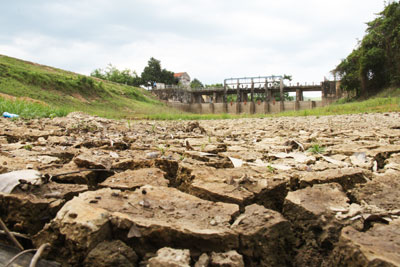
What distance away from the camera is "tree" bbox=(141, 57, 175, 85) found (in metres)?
53.7

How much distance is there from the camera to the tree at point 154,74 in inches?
2112

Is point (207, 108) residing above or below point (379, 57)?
below

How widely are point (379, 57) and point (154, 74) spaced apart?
1485 inches

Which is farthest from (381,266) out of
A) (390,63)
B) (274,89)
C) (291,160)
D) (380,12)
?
(274,89)

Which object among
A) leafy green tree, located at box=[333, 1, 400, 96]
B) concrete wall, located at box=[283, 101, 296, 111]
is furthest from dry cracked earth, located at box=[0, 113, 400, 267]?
concrete wall, located at box=[283, 101, 296, 111]

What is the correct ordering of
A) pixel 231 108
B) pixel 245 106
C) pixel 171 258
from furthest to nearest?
1. pixel 231 108
2. pixel 245 106
3. pixel 171 258

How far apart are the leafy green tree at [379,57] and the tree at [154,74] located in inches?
1335

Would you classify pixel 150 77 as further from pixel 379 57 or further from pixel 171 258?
pixel 171 258

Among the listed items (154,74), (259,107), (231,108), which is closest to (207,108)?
(231,108)

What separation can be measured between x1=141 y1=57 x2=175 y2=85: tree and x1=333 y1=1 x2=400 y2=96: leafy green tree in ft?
111

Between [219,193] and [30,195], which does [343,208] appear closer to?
[219,193]

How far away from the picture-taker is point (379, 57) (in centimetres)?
2473

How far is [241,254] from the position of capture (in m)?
1.07

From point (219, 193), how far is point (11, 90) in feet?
66.0
